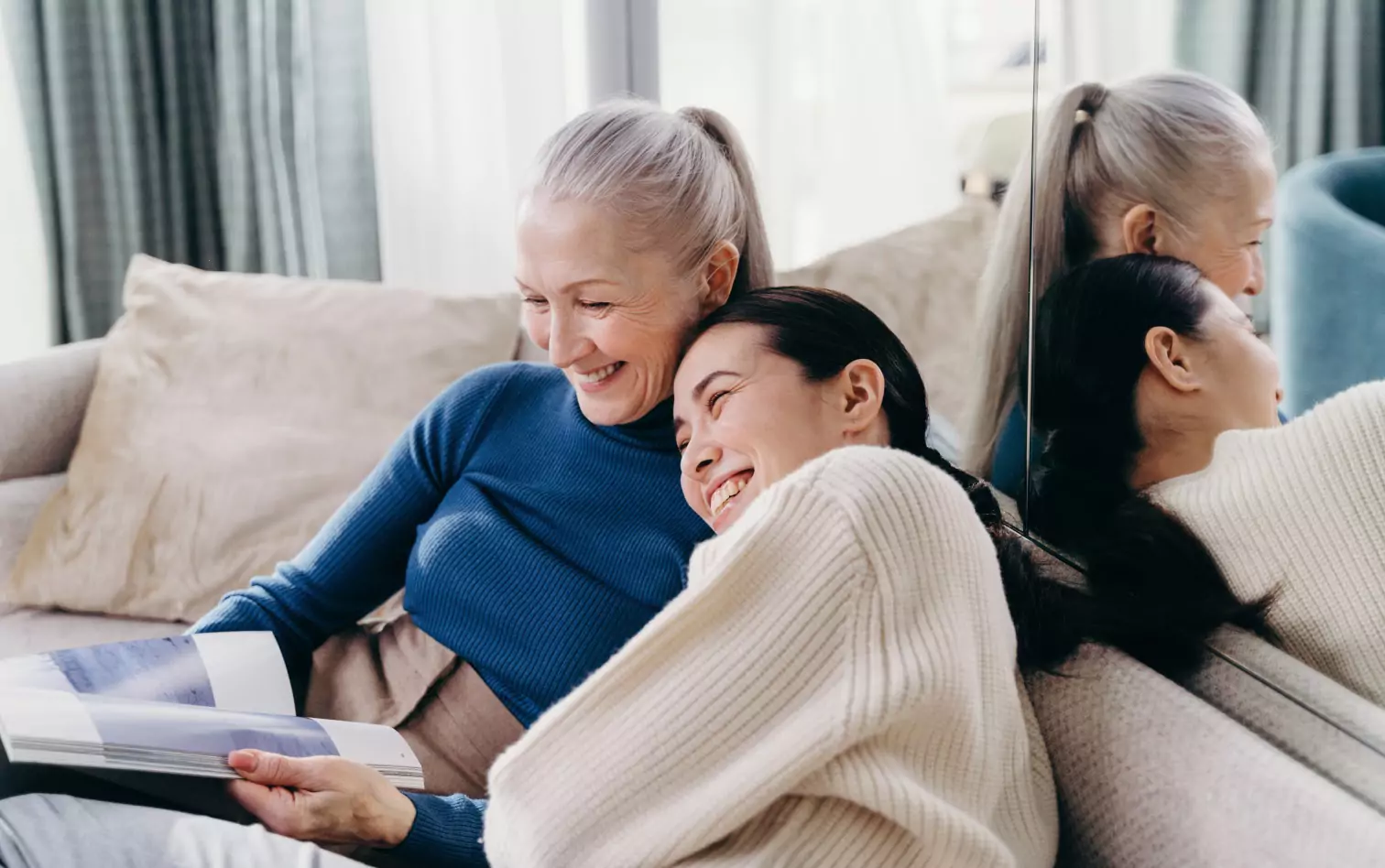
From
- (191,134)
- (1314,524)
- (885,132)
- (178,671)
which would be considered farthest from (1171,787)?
(191,134)

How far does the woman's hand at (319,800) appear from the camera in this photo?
109cm

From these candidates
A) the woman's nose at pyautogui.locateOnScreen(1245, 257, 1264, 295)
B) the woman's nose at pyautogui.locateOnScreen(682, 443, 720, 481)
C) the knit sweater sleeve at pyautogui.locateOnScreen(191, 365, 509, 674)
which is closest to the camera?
the woman's nose at pyautogui.locateOnScreen(1245, 257, 1264, 295)

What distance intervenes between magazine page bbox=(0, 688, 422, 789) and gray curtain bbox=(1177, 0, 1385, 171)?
90 cm

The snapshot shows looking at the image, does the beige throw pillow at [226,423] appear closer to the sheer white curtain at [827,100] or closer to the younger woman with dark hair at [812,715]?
the sheer white curtain at [827,100]

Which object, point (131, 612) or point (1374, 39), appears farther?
point (131, 612)

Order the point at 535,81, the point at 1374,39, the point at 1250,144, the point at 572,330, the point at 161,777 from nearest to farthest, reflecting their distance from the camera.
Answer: the point at 1374,39 → the point at 1250,144 → the point at 161,777 → the point at 572,330 → the point at 535,81

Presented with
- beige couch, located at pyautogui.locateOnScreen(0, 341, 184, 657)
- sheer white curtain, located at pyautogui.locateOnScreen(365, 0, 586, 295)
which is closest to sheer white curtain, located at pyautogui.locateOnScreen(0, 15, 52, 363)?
sheer white curtain, located at pyautogui.locateOnScreen(365, 0, 586, 295)

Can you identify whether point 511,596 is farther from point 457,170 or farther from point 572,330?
point 457,170

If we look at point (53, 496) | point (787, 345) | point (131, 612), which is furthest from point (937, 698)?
point (53, 496)

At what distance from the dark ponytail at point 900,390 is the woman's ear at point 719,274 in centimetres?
10

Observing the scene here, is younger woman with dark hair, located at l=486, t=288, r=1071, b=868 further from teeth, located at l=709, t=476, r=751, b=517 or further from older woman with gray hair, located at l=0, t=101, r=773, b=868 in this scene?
older woman with gray hair, located at l=0, t=101, r=773, b=868

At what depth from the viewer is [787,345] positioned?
1112mm

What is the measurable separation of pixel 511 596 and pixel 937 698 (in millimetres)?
564

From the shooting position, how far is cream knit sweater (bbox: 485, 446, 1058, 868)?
0.82m
